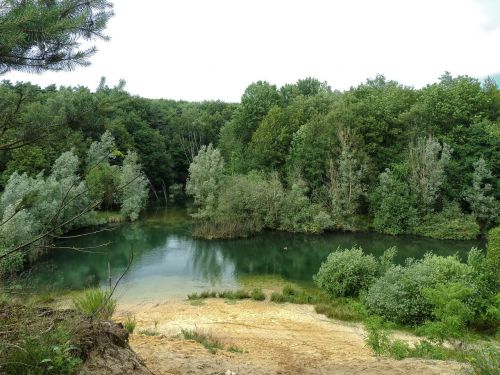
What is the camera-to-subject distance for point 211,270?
22219mm

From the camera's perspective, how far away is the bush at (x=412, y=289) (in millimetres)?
13625

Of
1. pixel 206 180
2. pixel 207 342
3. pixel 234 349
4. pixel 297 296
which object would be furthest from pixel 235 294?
pixel 206 180

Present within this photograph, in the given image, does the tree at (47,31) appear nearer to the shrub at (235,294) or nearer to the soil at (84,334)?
the soil at (84,334)

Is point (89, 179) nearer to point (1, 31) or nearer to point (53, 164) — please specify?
point (53, 164)

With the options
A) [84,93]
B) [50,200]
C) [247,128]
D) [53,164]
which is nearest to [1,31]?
[84,93]

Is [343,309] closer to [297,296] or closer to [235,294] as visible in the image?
[297,296]

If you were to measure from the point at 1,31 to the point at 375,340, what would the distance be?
8.10 m

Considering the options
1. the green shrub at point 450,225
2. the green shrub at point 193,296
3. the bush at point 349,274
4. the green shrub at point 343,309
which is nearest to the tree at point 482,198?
the green shrub at point 450,225

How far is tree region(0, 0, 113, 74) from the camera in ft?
12.5

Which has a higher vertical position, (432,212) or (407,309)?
(432,212)

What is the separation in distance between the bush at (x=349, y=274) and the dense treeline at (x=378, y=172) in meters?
13.4

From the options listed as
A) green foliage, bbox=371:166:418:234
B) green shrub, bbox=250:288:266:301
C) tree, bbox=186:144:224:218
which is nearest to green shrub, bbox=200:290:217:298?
green shrub, bbox=250:288:266:301

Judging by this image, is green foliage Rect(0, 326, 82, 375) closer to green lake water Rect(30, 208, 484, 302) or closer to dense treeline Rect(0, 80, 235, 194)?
dense treeline Rect(0, 80, 235, 194)

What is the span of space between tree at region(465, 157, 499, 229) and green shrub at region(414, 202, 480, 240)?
891 millimetres
